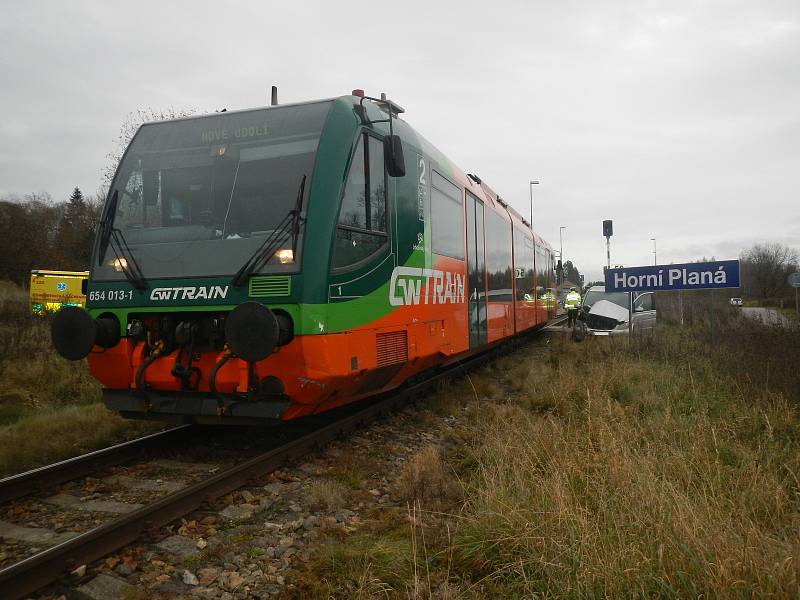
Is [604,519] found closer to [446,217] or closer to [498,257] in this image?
[446,217]

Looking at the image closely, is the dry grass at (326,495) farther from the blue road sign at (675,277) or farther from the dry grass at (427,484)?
the blue road sign at (675,277)

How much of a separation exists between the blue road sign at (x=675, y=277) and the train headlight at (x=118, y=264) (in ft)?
29.7

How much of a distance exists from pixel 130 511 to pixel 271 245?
2.20m

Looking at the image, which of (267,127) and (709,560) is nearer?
(709,560)

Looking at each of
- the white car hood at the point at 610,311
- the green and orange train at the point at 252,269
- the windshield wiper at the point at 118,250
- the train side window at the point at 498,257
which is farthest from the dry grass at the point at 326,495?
the white car hood at the point at 610,311

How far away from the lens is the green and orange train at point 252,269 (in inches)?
191

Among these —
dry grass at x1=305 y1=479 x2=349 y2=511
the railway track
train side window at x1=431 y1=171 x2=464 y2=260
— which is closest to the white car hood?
train side window at x1=431 y1=171 x2=464 y2=260

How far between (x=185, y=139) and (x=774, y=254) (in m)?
70.8

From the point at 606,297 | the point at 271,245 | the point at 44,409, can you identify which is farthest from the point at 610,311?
the point at 44,409

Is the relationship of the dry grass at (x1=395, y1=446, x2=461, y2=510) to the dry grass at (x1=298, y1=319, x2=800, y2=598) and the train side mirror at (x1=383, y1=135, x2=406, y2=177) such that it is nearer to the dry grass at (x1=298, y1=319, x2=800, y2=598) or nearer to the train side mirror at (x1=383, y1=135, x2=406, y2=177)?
the dry grass at (x1=298, y1=319, x2=800, y2=598)

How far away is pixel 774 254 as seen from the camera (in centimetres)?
6334

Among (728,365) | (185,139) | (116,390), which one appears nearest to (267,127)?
(185,139)

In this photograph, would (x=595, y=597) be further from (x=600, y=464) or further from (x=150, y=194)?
(x=150, y=194)

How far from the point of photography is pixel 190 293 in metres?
5.11
